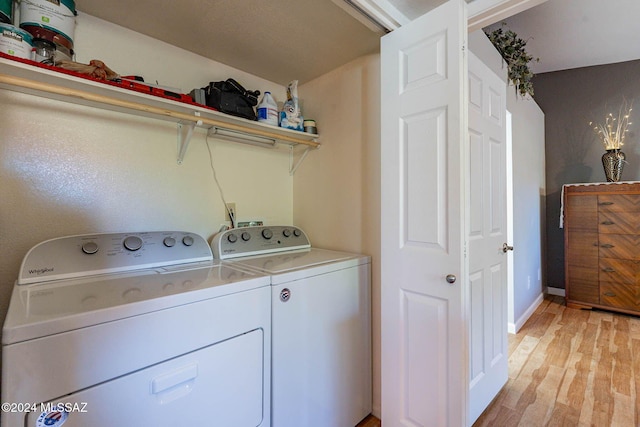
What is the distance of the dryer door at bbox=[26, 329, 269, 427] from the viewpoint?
752 mm

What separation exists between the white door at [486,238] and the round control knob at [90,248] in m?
1.73

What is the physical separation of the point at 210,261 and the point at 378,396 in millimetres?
1225

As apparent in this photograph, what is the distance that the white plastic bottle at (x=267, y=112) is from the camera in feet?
5.71

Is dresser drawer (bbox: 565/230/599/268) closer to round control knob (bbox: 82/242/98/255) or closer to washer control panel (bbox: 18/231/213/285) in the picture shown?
washer control panel (bbox: 18/231/213/285)

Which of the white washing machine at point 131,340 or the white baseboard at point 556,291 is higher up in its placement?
the white washing machine at point 131,340

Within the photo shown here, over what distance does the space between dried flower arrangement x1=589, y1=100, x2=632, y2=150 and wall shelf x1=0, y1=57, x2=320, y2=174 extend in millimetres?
3715

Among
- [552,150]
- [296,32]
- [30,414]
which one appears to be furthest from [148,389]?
[552,150]

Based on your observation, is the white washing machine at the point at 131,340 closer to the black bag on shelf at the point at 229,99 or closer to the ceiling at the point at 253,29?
the black bag on shelf at the point at 229,99

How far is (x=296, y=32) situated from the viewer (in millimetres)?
1546

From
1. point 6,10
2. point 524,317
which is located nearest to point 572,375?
point 524,317

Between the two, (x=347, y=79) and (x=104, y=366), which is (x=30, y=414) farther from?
(x=347, y=79)

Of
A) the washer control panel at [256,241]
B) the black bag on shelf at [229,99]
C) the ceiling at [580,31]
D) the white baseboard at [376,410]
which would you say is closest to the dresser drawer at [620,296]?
the ceiling at [580,31]

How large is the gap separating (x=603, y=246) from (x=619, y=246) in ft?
0.39

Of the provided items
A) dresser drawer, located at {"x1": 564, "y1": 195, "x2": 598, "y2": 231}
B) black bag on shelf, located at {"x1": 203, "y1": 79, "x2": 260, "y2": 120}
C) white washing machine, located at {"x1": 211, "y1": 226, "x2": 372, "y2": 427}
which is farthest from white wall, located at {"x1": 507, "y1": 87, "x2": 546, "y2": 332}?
black bag on shelf, located at {"x1": 203, "y1": 79, "x2": 260, "y2": 120}
